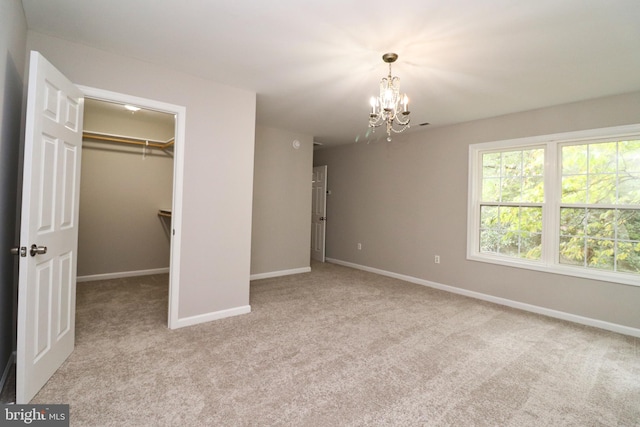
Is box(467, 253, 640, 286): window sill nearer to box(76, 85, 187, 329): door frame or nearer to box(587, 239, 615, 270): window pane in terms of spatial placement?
box(587, 239, 615, 270): window pane

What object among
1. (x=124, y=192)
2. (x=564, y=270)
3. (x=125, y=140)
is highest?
(x=125, y=140)

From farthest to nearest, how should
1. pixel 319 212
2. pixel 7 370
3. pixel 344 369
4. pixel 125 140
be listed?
1. pixel 319 212
2. pixel 125 140
3. pixel 344 369
4. pixel 7 370

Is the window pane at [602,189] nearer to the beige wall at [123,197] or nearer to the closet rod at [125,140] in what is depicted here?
the closet rod at [125,140]

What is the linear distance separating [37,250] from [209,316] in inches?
65.4

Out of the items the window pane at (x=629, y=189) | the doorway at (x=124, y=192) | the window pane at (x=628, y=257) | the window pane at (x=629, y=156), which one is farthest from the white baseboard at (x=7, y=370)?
the window pane at (x=629, y=156)

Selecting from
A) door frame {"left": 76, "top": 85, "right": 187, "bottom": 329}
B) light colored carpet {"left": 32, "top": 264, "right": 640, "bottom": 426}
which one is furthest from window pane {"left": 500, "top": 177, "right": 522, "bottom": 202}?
door frame {"left": 76, "top": 85, "right": 187, "bottom": 329}

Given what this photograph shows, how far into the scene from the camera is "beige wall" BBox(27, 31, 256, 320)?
2.72 m

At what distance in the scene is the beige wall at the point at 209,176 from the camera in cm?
272

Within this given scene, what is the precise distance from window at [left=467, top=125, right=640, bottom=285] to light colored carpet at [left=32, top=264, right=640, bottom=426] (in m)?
0.76

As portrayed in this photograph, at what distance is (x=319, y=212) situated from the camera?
21.4 ft

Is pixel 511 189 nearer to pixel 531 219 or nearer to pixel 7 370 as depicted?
pixel 531 219

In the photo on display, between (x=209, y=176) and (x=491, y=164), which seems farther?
(x=491, y=164)

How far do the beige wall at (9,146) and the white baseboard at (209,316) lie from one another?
1.14 meters

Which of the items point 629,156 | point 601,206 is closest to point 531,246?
point 601,206
